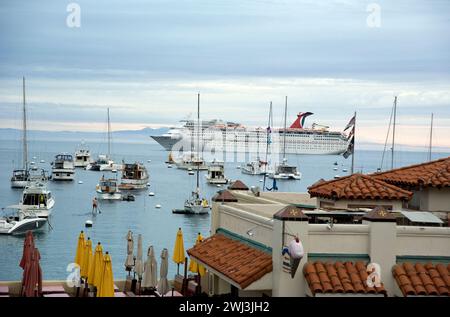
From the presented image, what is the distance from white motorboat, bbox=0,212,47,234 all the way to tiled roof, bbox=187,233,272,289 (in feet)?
127

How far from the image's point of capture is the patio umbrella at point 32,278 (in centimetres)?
1634

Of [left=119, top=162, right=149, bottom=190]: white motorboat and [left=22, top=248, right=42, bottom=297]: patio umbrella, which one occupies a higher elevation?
[left=22, top=248, right=42, bottom=297]: patio umbrella

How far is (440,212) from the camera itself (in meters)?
16.0

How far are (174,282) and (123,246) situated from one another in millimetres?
34183

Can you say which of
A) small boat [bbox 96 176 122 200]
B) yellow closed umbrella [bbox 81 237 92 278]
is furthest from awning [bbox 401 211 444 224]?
small boat [bbox 96 176 122 200]

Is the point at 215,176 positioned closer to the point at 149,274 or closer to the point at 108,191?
the point at 108,191

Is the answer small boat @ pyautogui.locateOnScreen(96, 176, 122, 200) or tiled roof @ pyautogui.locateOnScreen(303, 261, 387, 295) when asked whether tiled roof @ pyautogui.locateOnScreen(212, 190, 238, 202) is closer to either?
tiled roof @ pyautogui.locateOnScreen(303, 261, 387, 295)

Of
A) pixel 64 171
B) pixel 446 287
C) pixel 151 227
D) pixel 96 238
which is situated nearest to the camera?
pixel 446 287

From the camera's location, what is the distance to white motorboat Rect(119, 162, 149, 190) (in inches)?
4060

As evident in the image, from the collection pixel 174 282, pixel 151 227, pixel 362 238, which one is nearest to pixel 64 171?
pixel 151 227

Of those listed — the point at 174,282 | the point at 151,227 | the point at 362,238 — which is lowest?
the point at 151,227

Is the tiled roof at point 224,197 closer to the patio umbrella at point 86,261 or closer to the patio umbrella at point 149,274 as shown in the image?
the patio umbrella at point 149,274

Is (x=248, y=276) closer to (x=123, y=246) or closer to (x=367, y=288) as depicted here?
(x=367, y=288)

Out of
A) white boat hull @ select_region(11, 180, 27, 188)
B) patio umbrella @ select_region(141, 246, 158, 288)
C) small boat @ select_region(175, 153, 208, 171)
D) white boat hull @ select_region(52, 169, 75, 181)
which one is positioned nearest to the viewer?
patio umbrella @ select_region(141, 246, 158, 288)
